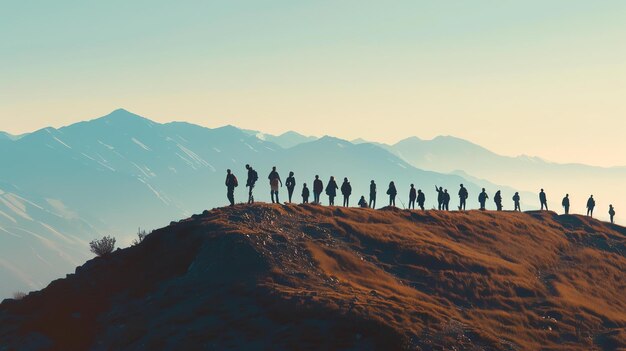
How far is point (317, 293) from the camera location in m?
39.2

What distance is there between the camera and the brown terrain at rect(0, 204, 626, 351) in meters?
36.9

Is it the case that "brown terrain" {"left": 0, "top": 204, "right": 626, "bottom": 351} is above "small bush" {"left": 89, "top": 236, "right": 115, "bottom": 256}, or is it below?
below

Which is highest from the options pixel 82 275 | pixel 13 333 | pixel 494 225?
pixel 494 225

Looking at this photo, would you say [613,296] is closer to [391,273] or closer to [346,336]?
[391,273]

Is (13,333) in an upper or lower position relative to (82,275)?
lower

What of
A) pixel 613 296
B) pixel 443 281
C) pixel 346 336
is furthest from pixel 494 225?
pixel 346 336

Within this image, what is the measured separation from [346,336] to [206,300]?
8.01 m

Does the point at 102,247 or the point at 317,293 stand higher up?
the point at 102,247

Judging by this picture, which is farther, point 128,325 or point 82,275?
point 82,275

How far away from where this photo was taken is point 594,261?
6303 cm

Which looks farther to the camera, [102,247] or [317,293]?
[102,247]

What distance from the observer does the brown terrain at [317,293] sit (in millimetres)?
36875

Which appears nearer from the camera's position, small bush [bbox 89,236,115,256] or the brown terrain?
the brown terrain

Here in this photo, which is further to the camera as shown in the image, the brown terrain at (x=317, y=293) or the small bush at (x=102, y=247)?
the small bush at (x=102, y=247)
